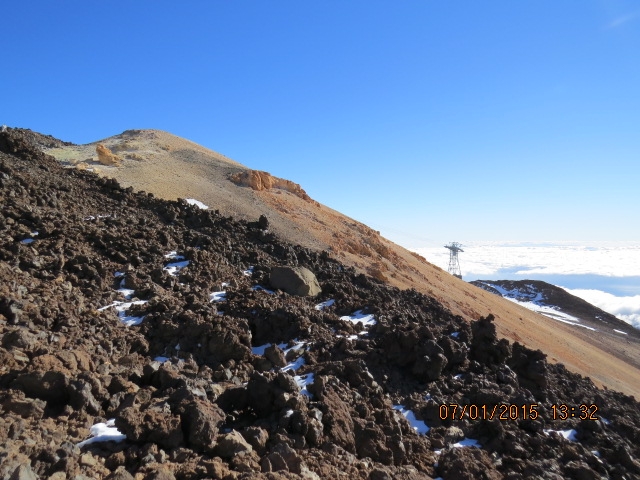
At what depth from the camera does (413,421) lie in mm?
7180

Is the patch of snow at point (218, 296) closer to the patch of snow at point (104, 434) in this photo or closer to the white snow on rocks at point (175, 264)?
the white snow on rocks at point (175, 264)

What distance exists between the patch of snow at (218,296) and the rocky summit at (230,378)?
58 mm

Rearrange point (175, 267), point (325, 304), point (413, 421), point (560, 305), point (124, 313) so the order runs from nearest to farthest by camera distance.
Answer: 1. point (413, 421)
2. point (124, 313)
3. point (175, 267)
4. point (325, 304)
5. point (560, 305)

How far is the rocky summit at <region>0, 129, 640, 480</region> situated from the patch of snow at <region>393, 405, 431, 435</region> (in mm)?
30

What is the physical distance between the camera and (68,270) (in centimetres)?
917

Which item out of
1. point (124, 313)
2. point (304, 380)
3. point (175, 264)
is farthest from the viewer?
point (175, 264)

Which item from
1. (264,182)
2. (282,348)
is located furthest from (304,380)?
(264,182)

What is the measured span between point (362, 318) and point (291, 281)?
2.16 meters

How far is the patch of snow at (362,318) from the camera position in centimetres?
1090

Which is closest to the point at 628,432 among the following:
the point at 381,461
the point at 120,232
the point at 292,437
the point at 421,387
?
the point at 421,387

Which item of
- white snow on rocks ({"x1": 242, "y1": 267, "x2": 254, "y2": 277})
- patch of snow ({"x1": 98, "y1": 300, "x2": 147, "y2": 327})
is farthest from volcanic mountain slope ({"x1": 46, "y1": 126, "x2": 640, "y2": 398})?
patch of snow ({"x1": 98, "y1": 300, "x2": 147, "y2": 327})

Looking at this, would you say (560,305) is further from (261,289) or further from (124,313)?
(124,313)

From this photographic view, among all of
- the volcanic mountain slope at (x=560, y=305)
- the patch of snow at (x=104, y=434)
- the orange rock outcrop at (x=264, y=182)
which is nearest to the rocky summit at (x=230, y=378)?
the patch of snow at (x=104, y=434)

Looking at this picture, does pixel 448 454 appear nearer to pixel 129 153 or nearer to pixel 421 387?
pixel 421 387
